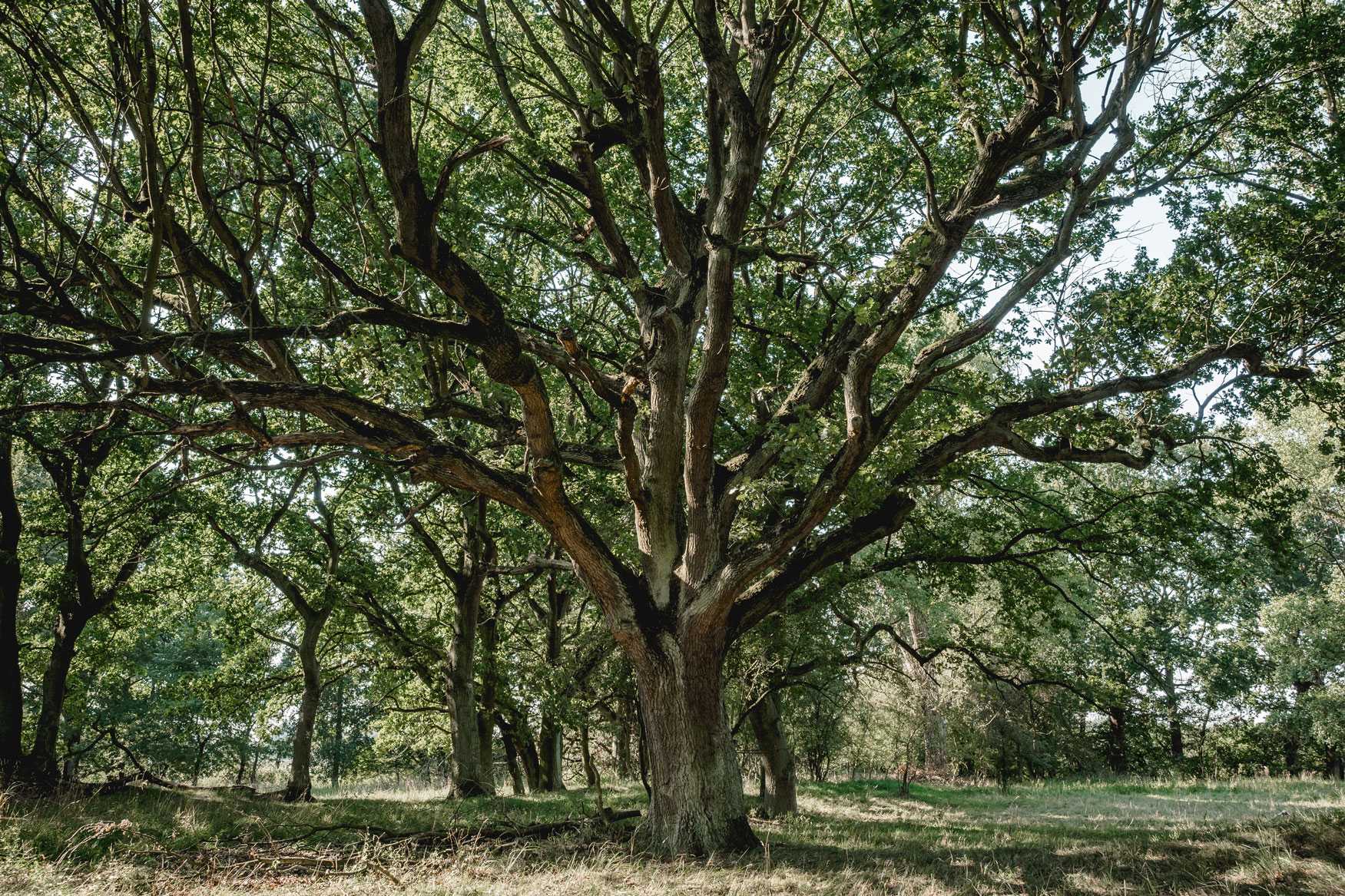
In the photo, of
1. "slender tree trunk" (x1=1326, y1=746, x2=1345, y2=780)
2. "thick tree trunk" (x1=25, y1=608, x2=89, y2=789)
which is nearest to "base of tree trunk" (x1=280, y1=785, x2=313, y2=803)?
"thick tree trunk" (x1=25, y1=608, x2=89, y2=789)

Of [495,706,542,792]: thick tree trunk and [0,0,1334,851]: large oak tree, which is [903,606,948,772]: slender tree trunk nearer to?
[495,706,542,792]: thick tree trunk

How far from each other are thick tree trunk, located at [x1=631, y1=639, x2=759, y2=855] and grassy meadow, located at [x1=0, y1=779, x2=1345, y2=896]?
0.33 m

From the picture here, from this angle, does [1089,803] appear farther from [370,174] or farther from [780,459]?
[370,174]

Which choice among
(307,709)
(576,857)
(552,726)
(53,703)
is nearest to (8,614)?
(53,703)

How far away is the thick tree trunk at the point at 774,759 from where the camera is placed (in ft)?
45.4

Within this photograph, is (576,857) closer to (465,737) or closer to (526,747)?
(465,737)

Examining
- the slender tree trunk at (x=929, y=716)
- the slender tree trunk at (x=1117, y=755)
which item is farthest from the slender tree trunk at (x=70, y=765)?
the slender tree trunk at (x=1117, y=755)

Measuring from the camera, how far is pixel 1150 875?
6.23m

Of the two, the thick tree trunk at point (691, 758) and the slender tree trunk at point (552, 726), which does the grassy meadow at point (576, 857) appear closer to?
the thick tree trunk at point (691, 758)

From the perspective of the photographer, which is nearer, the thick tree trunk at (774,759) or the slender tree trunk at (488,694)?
the thick tree trunk at (774,759)

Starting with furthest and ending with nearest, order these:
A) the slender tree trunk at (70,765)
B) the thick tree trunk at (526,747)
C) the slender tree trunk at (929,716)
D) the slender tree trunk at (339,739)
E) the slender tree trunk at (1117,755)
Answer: the slender tree trunk at (339,739), the slender tree trunk at (1117,755), the slender tree trunk at (929,716), the thick tree trunk at (526,747), the slender tree trunk at (70,765)

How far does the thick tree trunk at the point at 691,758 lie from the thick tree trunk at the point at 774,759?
6.11 metres

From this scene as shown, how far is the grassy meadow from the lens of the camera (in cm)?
535

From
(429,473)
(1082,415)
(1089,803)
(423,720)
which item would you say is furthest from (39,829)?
(1089,803)
